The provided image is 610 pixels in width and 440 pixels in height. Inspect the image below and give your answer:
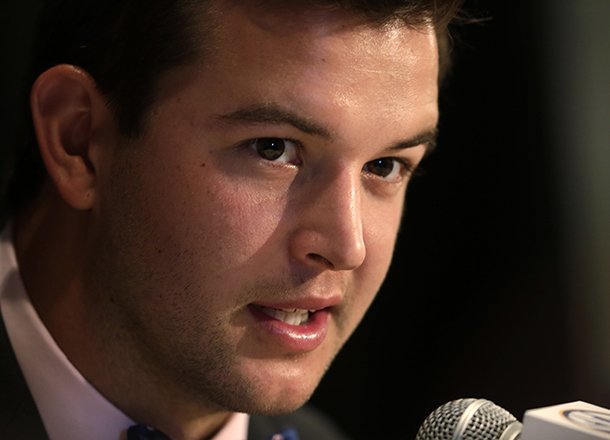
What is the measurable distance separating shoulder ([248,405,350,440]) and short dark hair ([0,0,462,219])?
2.83ft

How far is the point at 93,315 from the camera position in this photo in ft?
6.22

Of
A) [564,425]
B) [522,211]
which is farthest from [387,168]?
[522,211]

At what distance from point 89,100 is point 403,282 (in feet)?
5.30

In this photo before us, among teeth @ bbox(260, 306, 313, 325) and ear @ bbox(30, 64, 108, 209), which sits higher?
ear @ bbox(30, 64, 108, 209)

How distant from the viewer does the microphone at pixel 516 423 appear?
1.26 metres

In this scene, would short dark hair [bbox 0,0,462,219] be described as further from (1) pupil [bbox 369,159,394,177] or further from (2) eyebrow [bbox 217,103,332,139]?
(1) pupil [bbox 369,159,394,177]

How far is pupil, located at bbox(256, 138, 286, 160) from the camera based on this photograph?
172 cm

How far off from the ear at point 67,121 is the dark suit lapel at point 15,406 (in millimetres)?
342

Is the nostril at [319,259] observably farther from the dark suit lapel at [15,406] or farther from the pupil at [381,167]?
the dark suit lapel at [15,406]

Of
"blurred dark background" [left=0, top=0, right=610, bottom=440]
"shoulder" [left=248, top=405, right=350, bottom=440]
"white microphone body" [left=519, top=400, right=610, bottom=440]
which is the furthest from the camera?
"blurred dark background" [left=0, top=0, right=610, bottom=440]

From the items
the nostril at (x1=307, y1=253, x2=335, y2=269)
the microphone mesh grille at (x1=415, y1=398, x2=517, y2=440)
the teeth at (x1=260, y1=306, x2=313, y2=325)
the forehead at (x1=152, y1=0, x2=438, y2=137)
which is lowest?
the microphone mesh grille at (x1=415, y1=398, x2=517, y2=440)

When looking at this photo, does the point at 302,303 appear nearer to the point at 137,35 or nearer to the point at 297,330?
the point at 297,330

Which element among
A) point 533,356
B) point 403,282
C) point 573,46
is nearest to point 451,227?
point 403,282

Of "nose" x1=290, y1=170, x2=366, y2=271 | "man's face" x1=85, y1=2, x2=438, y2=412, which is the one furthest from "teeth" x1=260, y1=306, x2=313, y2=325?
"nose" x1=290, y1=170, x2=366, y2=271
